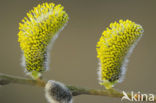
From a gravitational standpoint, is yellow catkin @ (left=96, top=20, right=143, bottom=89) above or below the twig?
above

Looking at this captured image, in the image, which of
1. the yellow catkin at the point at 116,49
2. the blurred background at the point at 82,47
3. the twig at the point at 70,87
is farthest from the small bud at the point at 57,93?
the blurred background at the point at 82,47

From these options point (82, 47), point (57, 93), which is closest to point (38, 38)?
point (57, 93)

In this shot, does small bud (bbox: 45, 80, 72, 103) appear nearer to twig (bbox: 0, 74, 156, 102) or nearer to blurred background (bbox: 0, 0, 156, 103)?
twig (bbox: 0, 74, 156, 102)

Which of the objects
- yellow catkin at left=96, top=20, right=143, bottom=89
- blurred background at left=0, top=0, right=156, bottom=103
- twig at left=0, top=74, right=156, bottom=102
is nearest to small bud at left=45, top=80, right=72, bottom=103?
twig at left=0, top=74, right=156, bottom=102

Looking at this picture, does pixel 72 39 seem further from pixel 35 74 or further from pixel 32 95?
pixel 35 74

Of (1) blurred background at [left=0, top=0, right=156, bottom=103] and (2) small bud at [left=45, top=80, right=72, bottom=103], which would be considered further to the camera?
(1) blurred background at [left=0, top=0, right=156, bottom=103]

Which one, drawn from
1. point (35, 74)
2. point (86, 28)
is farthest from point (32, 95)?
point (35, 74)
